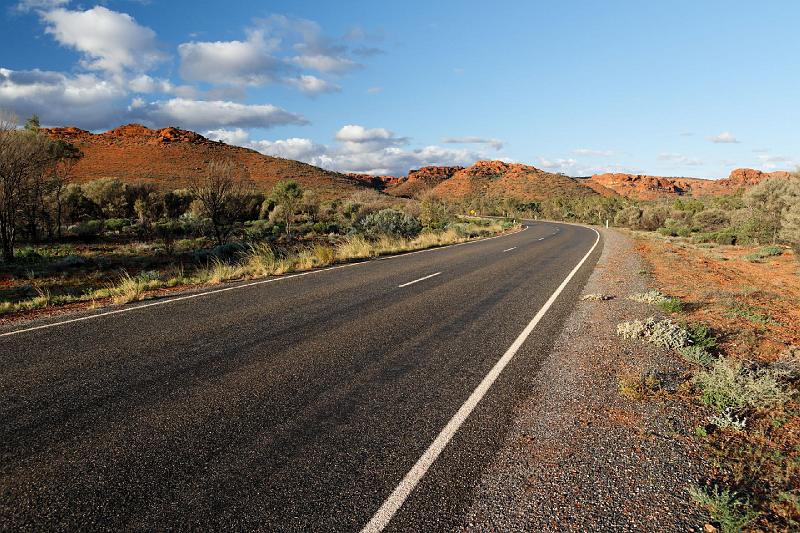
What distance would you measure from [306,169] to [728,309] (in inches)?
3224

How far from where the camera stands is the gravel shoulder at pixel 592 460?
2639 mm

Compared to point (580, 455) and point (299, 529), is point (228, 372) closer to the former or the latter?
point (299, 529)

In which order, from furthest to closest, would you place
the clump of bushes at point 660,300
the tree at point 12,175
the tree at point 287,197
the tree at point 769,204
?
the tree at point 287,197 → the tree at point 769,204 → the tree at point 12,175 → the clump of bushes at point 660,300

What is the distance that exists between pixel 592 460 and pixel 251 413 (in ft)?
9.17

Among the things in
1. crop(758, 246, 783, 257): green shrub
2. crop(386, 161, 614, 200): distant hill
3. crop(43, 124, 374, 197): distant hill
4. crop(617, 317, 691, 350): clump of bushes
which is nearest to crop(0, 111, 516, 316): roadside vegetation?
crop(617, 317, 691, 350): clump of bushes

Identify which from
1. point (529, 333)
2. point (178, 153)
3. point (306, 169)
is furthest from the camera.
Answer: point (306, 169)

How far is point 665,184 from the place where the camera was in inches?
6097

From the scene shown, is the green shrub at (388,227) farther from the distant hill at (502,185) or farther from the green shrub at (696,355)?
the distant hill at (502,185)

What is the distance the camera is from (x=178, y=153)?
74562 millimetres

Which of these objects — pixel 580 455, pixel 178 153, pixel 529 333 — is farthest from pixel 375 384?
pixel 178 153

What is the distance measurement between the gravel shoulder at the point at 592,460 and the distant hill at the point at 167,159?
58049 mm

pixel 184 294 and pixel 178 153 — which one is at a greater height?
pixel 178 153

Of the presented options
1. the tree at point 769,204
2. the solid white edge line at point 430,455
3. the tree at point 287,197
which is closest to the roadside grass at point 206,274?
the solid white edge line at point 430,455

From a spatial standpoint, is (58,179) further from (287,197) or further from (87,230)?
(287,197)
